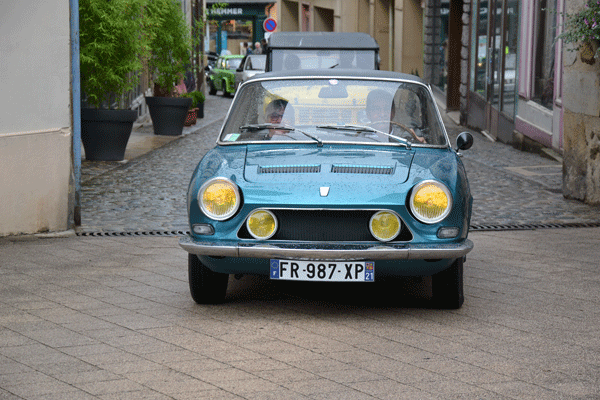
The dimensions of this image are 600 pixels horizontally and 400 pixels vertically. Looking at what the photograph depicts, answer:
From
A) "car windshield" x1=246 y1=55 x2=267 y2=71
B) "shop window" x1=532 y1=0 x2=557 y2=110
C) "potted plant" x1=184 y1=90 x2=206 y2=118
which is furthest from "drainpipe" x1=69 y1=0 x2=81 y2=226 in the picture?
"car windshield" x1=246 y1=55 x2=267 y2=71

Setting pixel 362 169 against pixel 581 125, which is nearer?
pixel 362 169

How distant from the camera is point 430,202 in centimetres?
541

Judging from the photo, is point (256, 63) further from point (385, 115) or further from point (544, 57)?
point (385, 115)

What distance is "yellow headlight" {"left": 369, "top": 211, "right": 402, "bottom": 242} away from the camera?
5.36 metres

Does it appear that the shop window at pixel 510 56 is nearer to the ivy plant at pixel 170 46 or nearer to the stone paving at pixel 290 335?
the ivy plant at pixel 170 46

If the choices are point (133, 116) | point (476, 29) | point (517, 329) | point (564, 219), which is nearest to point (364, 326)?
point (517, 329)

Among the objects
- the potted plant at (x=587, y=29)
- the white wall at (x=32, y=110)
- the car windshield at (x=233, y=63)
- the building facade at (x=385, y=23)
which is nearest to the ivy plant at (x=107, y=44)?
the white wall at (x=32, y=110)

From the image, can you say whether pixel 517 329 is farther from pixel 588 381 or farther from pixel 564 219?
pixel 564 219

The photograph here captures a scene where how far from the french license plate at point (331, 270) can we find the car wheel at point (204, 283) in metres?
0.64

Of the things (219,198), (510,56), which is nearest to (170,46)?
(510,56)

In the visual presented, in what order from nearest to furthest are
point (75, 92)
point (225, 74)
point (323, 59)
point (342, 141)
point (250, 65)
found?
point (342, 141) → point (75, 92) → point (323, 59) → point (250, 65) → point (225, 74)

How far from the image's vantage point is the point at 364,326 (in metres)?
5.42

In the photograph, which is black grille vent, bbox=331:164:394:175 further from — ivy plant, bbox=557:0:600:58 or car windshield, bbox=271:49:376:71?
car windshield, bbox=271:49:376:71

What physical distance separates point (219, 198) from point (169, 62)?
1320 cm
